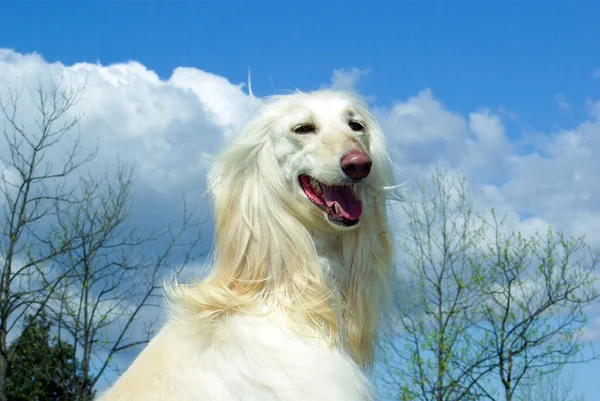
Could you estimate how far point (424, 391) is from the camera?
1814cm

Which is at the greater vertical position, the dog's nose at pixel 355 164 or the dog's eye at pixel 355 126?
the dog's eye at pixel 355 126

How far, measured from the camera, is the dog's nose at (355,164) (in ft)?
11.7

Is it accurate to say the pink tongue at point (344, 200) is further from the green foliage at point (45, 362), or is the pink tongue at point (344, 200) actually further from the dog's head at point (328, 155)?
the green foliage at point (45, 362)

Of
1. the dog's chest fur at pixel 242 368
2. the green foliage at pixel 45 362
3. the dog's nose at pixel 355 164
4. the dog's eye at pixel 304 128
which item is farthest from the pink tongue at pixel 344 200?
the green foliage at pixel 45 362

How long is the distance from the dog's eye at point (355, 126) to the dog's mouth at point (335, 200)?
0.38 m

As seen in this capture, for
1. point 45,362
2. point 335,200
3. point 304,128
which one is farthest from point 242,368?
point 45,362

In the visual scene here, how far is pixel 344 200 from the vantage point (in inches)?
147

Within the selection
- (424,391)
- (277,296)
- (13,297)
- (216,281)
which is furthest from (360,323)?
(424,391)

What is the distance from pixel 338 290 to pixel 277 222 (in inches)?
18.6

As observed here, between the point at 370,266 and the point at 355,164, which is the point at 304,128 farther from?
the point at 370,266

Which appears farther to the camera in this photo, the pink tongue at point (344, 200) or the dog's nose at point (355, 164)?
the pink tongue at point (344, 200)

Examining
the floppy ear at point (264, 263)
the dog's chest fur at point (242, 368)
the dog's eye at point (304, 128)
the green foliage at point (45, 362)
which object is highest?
the green foliage at point (45, 362)

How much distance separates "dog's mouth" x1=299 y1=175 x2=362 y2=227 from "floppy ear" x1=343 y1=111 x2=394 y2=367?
0.10 metres

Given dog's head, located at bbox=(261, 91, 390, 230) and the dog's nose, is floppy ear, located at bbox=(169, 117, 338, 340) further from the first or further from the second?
the dog's nose
